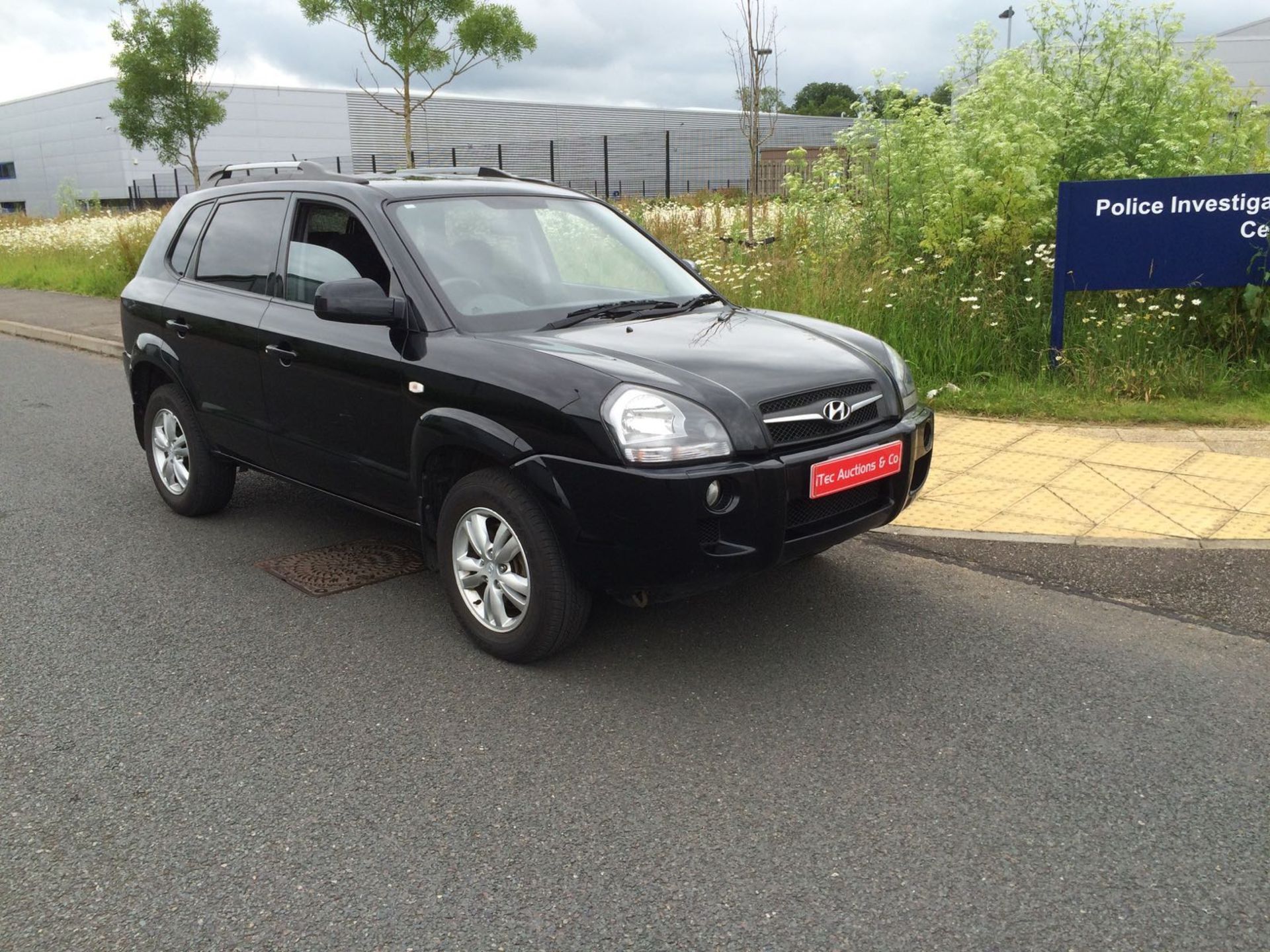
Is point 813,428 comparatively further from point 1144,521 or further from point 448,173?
point 448,173

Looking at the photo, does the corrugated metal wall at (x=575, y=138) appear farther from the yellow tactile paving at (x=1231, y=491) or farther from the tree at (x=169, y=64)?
the yellow tactile paving at (x=1231, y=491)

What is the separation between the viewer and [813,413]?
383 cm

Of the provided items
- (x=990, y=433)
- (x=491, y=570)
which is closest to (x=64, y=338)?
(x=990, y=433)

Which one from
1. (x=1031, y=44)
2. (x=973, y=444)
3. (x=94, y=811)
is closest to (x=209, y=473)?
(x=94, y=811)

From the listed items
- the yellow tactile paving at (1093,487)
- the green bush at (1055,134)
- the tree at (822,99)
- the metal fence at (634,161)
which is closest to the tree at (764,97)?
the green bush at (1055,134)

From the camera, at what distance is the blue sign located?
24.3ft

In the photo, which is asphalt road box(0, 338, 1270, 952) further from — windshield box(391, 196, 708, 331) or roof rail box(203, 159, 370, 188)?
roof rail box(203, 159, 370, 188)

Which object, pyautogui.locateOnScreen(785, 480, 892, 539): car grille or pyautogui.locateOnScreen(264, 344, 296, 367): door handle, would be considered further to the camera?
pyautogui.locateOnScreen(264, 344, 296, 367): door handle

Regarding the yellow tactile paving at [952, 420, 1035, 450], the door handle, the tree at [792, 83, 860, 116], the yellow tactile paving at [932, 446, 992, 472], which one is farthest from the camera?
the tree at [792, 83, 860, 116]

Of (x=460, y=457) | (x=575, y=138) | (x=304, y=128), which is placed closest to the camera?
(x=460, y=457)

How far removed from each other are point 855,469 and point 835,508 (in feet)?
0.56

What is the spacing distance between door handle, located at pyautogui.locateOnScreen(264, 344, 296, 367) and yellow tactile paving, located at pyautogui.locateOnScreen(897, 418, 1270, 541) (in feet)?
10.0

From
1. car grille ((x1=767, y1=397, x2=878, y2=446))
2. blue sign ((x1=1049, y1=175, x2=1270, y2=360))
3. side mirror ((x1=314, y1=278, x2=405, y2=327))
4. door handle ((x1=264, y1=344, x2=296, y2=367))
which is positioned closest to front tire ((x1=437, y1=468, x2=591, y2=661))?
side mirror ((x1=314, y1=278, x2=405, y2=327))

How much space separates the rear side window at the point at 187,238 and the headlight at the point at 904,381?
3596 mm
